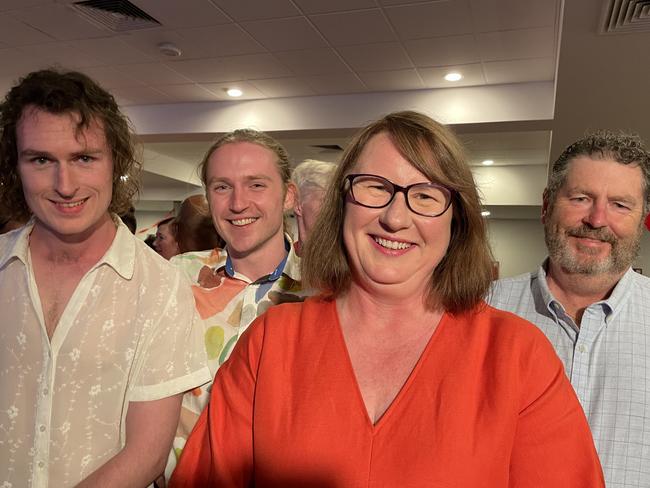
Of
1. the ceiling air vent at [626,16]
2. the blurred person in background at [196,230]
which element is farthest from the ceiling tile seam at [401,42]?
the blurred person in background at [196,230]

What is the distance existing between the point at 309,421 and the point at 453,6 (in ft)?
13.3

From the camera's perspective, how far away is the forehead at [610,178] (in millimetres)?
1717

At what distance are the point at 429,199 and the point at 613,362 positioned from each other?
88cm

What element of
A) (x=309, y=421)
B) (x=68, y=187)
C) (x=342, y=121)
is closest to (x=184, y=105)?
(x=342, y=121)

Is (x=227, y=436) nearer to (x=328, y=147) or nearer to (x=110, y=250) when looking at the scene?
(x=110, y=250)

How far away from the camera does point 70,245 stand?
1.48 m

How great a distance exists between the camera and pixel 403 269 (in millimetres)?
1248

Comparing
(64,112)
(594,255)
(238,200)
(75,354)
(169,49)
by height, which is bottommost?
→ (75,354)

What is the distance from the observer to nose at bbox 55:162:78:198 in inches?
54.4

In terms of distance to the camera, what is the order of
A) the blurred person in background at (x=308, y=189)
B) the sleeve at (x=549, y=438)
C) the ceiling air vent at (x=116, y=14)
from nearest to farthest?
the sleeve at (x=549, y=438) < the blurred person in background at (x=308, y=189) < the ceiling air vent at (x=116, y=14)

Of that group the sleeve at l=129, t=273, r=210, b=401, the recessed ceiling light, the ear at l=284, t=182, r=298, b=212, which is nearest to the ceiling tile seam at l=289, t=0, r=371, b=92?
the recessed ceiling light

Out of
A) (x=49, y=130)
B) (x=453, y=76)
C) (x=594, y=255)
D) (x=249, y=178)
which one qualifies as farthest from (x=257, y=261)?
(x=453, y=76)

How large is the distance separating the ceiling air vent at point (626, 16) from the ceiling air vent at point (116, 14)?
3.68 meters

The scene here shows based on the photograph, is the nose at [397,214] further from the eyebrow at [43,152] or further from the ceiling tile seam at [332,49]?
the ceiling tile seam at [332,49]
